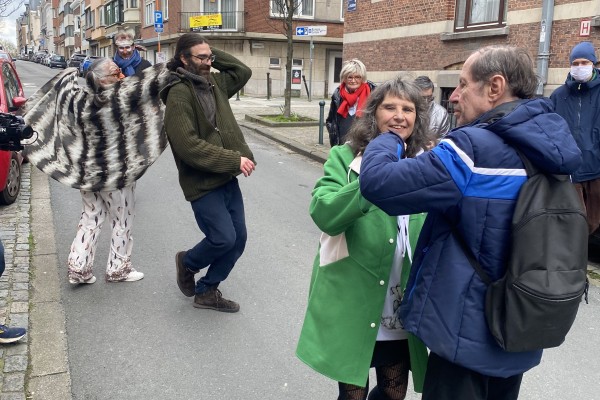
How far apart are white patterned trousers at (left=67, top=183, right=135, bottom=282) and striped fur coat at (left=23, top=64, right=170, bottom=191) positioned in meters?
0.18

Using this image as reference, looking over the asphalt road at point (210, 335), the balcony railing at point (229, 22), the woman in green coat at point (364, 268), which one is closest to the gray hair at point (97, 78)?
the asphalt road at point (210, 335)

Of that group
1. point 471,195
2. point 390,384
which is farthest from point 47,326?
point 471,195

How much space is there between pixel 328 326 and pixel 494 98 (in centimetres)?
112

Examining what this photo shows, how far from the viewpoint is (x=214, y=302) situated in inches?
177

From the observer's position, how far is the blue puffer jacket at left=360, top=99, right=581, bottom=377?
1771 mm

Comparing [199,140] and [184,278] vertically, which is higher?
[199,140]

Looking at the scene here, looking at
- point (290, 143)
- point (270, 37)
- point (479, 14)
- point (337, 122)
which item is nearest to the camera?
point (337, 122)

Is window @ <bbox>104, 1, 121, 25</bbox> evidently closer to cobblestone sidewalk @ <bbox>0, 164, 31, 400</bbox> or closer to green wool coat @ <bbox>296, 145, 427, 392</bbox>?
cobblestone sidewalk @ <bbox>0, 164, 31, 400</bbox>

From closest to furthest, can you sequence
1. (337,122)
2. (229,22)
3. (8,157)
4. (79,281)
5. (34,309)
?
(34,309) < (79,281) < (337,122) < (8,157) < (229,22)

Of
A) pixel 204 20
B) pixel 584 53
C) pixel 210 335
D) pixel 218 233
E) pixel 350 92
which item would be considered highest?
pixel 204 20

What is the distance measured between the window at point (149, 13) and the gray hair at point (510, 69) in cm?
3944

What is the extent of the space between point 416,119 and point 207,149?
186cm

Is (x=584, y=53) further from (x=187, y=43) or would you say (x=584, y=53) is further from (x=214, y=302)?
(x=214, y=302)

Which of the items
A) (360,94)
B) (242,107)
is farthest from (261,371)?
(242,107)
